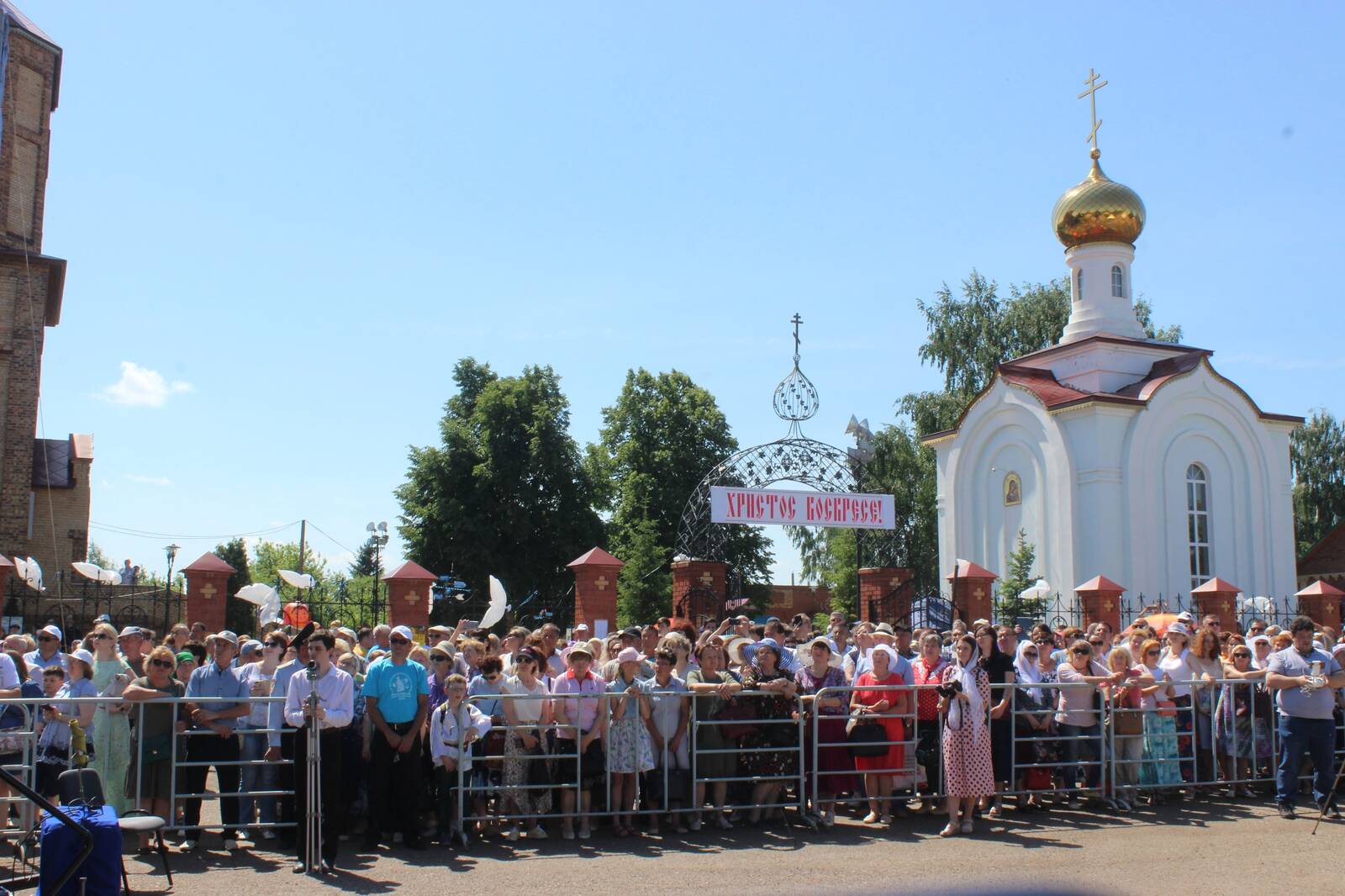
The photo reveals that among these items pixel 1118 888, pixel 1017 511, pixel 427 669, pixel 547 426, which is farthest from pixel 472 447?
pixel 1118 888

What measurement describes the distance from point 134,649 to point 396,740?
288 centimetres

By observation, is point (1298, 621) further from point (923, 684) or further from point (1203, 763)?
point (923, 684)

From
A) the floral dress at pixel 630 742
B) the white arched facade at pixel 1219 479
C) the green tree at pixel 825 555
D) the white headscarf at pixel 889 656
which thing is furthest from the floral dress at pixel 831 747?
the green tree at pixel 825 555

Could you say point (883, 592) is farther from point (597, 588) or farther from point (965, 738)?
point (965, 738)

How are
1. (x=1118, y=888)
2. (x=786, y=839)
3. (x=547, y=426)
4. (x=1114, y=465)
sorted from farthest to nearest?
1. (x=547, y=426)
2. (x=1114, y=465)
3. (x=786, y=839)
4. (x=1118, y=888)

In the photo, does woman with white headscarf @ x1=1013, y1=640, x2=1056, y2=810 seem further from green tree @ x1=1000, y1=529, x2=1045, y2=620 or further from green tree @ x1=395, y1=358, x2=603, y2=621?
green tree @ x1=395, y1=358, x2=603, y2=621

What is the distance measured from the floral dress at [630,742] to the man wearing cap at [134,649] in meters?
4.04

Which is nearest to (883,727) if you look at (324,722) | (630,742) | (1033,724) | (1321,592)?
(1033,724)

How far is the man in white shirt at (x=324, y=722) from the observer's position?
Result: 8406 millimetres

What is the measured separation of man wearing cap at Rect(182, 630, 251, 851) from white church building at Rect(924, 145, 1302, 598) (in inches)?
781

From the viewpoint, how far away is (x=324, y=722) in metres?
8.48

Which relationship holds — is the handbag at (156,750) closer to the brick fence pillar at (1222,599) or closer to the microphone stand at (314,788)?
the microphone stand at (314,788)

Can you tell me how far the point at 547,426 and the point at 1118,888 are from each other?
111 ft

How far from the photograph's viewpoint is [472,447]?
40.6 meters
